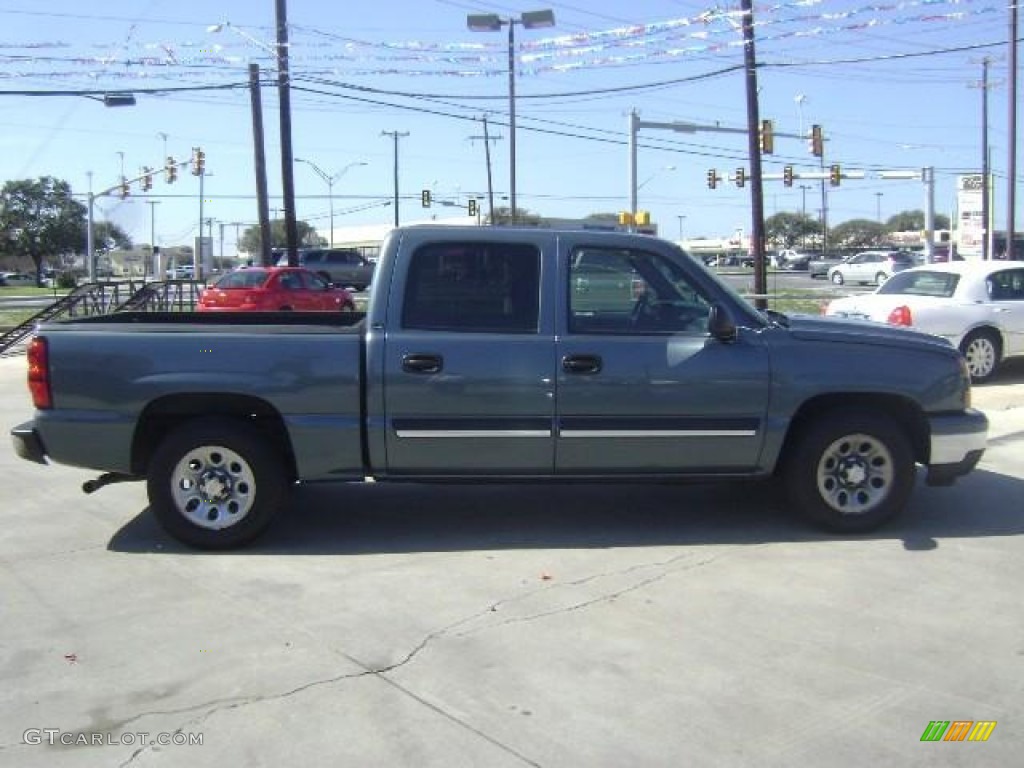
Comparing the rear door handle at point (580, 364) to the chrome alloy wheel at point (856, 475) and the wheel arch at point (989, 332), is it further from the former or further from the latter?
the wheel arch at point (989, 332)

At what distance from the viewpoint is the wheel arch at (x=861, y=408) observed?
5914mm

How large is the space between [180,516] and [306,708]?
2.28 metres

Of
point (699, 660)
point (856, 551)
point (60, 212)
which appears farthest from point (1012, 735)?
point (60, 212)

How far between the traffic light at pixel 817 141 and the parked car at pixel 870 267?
10.7m

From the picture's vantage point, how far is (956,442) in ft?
19.5

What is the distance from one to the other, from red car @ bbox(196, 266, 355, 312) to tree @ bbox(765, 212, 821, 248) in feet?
359

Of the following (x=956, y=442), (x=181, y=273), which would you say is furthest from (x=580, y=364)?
(x=181, y=273)

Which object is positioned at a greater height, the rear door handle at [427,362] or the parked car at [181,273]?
the parked car at [181,273]

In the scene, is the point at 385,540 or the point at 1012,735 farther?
the point at 385,540

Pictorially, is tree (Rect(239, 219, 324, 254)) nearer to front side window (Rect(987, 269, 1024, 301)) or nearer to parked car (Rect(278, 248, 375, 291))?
parked car (Rect(278, 248, 375, 291))

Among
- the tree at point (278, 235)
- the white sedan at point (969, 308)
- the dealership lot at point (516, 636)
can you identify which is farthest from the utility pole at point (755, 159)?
the tree at point (278, 235)

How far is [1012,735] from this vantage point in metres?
3.57

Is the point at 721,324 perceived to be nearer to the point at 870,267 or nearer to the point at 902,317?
the point at 902,317

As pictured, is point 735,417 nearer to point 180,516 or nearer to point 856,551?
point 856,551
